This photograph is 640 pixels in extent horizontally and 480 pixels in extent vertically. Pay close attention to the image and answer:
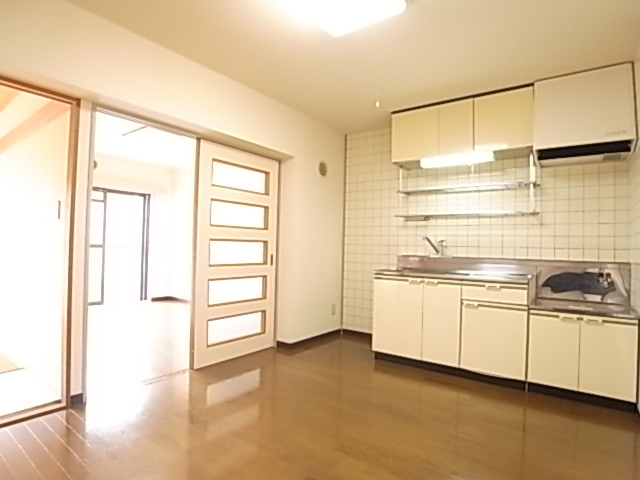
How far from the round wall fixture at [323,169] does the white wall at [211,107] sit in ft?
0.24

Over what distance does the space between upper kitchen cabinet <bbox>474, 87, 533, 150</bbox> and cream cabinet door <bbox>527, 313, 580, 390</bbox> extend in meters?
1.53

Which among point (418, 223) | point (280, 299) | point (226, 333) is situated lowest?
point (226, 333)

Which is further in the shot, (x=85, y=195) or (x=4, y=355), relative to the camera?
(x=4, y=355)

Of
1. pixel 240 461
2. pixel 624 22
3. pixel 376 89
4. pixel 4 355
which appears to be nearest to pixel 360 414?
pixel 240 461

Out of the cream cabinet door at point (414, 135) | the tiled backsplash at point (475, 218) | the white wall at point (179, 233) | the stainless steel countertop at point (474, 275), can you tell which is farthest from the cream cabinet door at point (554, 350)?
the white wall at point (179, 233)

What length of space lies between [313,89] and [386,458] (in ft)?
10.2

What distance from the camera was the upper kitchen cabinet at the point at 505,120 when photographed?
3369 mm

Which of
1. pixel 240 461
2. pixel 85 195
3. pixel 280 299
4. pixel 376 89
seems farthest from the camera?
pixel 280 299

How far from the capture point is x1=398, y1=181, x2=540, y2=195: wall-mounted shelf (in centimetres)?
366

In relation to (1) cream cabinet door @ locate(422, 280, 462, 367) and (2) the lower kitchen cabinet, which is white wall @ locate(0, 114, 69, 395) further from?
(2) the lower kitchen cabinet

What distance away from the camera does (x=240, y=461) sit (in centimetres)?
198

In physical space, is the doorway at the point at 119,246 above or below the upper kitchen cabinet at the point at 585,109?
below

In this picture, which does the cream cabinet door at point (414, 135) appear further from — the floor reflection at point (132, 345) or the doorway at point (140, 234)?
the floor reflection at point (132, 345)

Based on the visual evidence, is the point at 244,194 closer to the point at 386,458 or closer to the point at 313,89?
the point at 313,89
